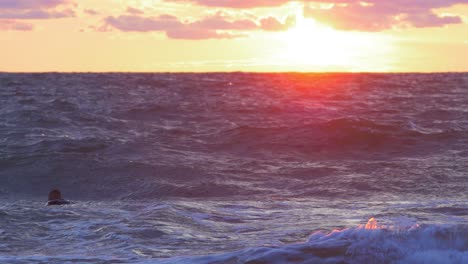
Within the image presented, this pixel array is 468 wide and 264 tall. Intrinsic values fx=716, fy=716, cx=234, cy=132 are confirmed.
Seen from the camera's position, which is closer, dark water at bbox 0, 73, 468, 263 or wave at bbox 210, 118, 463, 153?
dark water at bbox 0, 73, 468, 263

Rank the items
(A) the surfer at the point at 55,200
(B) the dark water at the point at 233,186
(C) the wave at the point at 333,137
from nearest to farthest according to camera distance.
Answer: (B) the dark water at the point at 233,186 → (A) the surfer at the point at 55,200 → (C) the wave at the point at 333,137

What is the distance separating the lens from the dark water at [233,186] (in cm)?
777

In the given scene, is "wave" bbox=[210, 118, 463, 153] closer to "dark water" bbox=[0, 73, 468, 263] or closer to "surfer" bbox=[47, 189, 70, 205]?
"dark water" bbox=[0, 73, 468, 263]

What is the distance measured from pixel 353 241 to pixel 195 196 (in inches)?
220

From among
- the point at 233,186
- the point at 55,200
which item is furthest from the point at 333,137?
the point at 55,200

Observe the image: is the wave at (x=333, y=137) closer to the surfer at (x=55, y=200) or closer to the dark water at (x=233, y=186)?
the dark water at (x=233, y=186)

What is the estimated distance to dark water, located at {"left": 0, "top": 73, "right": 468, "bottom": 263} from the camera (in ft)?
25.5

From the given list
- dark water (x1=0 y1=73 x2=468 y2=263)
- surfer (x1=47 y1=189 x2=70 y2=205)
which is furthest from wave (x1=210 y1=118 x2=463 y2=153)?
A: surfer (x1=47 y1=189 x2=70 y2=205)

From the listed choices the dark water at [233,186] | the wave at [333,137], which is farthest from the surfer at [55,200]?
the wave at [333,137]

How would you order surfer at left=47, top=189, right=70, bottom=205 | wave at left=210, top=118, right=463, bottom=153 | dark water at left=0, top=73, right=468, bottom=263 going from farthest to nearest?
1. wave at left=210, top=118, right=463, bottom=153
2. surfer at left=47, top=189, right=70, bottom=205
3. dark water at left=0, top=73, right=468, bottom=263

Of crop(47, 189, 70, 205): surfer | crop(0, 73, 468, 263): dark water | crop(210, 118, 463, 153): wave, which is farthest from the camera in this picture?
crop(210, 118, 463, 153): wave

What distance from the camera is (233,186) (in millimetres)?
13578

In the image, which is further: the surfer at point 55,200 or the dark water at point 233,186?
the surfer at point 55,200

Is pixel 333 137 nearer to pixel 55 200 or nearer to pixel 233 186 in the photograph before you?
pixel 233 186
